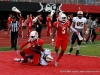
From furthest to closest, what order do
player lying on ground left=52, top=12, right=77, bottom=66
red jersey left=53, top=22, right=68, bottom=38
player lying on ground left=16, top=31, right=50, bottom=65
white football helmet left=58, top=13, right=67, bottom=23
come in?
red jersey left=53, top=22, right=68, bottom=38
player lying on ground left=52, top=12, right=77, bottom=66
white football helmet left=58, top=13, right=67, bottom=23
player lying on ground left=16, top=31, right=50, bottom=65

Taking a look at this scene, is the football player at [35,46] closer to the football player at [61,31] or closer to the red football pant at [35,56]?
the red football pant at [35,56]

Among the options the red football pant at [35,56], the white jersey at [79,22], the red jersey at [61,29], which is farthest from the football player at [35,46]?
the white jersey at [79,22]

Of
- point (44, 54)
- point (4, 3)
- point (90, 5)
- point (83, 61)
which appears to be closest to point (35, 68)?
point (44, 54)

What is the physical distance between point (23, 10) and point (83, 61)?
21.1 metres

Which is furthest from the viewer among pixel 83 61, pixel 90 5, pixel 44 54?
pixel 90 5

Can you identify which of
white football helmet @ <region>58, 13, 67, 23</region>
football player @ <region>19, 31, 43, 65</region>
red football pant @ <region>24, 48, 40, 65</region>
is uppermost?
white football helmet @ <region>58, 13, 67, 23</region>

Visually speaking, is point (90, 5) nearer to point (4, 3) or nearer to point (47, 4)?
point (47, 4)

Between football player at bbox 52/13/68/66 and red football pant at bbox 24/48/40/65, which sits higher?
football player at bbox 52/13/68/66

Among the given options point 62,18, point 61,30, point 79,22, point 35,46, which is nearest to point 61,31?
point 61,30

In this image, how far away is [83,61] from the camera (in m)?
14.0

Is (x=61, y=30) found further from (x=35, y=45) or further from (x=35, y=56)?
(x=35, y=56)

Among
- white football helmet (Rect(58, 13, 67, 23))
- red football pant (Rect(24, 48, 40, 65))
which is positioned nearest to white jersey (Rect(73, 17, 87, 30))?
white football helmet (Rect(58, 13, 67, 23))

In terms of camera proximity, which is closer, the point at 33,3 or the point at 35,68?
the point at 35,68

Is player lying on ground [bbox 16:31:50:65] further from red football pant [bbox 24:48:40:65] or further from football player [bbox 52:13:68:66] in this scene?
football player [bbox 52:13:68:66]
